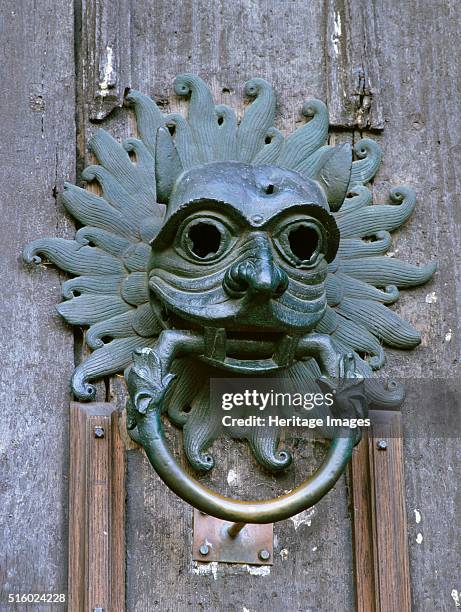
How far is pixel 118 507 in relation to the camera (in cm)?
210

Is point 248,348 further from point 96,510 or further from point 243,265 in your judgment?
point 96,510

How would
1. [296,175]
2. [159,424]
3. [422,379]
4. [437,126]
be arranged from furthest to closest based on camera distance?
[437,126] → [422,379] → [296,175] → [159,424]

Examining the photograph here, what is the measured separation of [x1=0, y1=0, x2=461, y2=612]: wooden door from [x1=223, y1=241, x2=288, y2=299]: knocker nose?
0.91 feet

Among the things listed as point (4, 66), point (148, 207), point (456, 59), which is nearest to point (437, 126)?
point (456, 59)

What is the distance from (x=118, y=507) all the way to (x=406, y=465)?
43 centimetres

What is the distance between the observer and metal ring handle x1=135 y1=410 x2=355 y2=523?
6.29 feet

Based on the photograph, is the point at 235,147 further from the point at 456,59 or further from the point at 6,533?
the point at 6,533

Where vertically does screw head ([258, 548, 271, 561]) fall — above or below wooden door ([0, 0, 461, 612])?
below

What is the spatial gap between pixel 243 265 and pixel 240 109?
1.45 feet

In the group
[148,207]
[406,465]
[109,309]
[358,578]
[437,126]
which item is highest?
[437,126]

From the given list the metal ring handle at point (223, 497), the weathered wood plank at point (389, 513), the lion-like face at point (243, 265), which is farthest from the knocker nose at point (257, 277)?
the weathered wood plank at point (389, 513)

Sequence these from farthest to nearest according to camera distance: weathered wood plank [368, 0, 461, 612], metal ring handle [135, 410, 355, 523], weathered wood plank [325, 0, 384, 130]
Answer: weathered wood plank [325, 0, 384, 130], weathered wood plank [368, 0, 461, 612], metal ring handle [135, 410, 355, 523]

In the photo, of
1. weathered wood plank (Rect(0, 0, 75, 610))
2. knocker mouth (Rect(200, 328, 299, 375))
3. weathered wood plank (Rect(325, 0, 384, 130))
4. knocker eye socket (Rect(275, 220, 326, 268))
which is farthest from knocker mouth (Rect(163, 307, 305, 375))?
weathered wood plank (Rect(325, 0, 384, 130))

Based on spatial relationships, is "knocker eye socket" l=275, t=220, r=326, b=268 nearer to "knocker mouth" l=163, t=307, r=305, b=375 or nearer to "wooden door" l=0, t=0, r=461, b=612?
"knocker mouth" l=163, t=307, r=305, b=375
